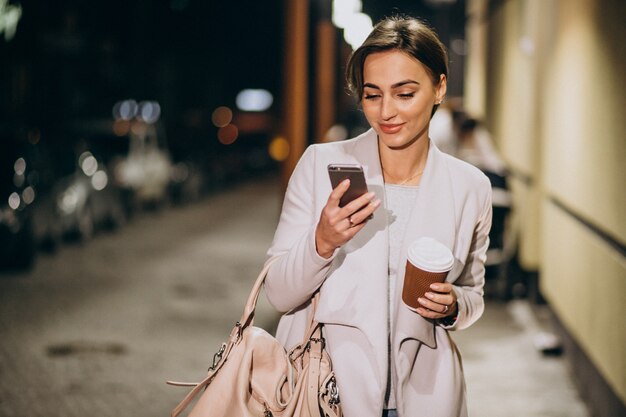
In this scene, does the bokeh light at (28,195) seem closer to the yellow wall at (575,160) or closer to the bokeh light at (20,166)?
the bokeh light at (20,166)

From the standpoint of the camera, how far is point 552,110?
8242 mm

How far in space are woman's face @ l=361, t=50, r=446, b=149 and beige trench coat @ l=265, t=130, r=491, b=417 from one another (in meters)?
0.13

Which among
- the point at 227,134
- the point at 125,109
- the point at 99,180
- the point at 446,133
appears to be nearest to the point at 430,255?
the point at 446,133

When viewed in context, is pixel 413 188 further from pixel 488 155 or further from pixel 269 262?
pixel 488 155

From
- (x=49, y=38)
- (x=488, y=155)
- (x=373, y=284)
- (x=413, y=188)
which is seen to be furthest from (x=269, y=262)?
(x=49, y=38)

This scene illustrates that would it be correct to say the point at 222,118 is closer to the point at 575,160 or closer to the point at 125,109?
the point at 125,109

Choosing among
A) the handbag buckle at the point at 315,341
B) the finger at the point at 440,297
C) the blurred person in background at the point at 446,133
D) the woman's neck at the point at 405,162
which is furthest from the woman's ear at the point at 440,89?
the blurred person in background at the point at 446,133

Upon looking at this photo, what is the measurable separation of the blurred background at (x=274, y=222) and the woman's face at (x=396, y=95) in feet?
1.34

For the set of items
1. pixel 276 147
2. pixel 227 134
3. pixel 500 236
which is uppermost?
pixel 500 236

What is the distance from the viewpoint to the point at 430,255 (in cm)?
224

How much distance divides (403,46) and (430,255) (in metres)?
0.58

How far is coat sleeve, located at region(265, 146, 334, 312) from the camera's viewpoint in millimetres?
2336

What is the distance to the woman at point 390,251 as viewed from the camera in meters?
2.36

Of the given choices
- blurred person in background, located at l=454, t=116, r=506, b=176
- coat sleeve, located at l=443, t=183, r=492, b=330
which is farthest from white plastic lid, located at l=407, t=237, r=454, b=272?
blurred person in background, located at l=454, t=116, r=506, b=176
